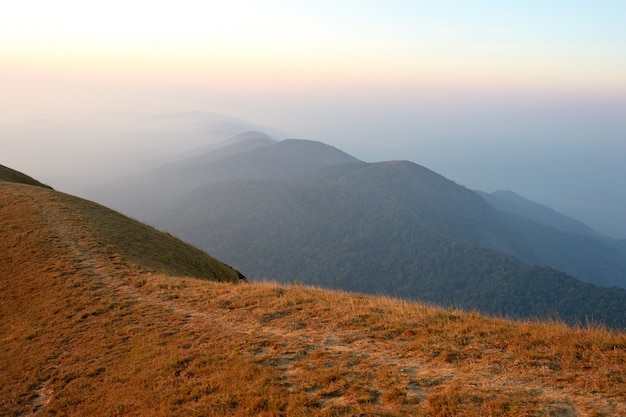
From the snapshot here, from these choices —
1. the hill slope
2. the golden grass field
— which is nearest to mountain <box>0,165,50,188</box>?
the hill slope

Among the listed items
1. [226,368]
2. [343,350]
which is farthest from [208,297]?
[343,350]

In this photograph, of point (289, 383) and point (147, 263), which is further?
point (147, 263)

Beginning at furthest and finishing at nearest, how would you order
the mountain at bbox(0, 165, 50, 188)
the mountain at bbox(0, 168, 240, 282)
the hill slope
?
the mountain at bbox(0, 165, 50, 188), the hill slope, the mountain at bbox(0, 168, 240, 282)

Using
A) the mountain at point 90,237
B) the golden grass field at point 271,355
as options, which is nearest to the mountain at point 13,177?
the mountain at point 90,237

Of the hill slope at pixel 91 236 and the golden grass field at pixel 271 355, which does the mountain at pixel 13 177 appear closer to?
the hill slope at pixel 91 236

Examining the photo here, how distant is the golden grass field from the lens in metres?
8.98

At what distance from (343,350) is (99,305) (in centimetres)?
1079

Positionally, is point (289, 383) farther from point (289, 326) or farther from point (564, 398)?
point (564, 398)

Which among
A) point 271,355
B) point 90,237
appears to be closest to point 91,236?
point 90,237

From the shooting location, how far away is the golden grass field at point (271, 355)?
29.5 ft

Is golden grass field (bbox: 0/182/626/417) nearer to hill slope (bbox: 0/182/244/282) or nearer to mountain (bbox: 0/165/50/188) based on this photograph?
hill slope (bbox: 0/182/244/282)

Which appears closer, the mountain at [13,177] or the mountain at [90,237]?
the mountain at [90,237]

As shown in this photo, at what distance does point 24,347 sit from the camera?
14.7 metres

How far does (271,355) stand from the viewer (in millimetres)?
11750
